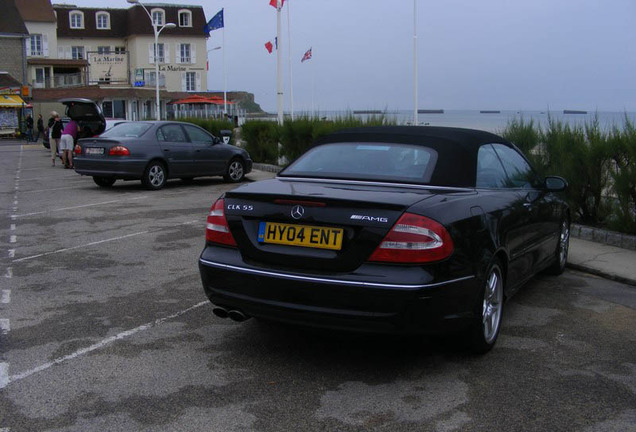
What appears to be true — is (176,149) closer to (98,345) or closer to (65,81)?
(98,345)

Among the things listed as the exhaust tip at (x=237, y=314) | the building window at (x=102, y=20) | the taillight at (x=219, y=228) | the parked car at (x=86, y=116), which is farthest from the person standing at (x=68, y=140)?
the building window at (x=102, y=20)

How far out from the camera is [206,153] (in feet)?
53.6

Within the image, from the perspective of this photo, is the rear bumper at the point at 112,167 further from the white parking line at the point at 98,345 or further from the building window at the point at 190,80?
the building window at the point at 190,80

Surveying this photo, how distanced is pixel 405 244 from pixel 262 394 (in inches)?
47.9

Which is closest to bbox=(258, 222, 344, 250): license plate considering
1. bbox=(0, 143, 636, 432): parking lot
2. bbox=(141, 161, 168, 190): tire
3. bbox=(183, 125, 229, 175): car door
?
bbox=(0, 143, 636, 432): parking lot

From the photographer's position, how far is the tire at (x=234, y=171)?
17094 millimetres

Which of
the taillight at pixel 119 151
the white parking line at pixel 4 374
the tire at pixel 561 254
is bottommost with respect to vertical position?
the white parking line at pixel 4 374

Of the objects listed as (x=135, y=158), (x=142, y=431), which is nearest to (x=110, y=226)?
Answer: (x=135, y=158)

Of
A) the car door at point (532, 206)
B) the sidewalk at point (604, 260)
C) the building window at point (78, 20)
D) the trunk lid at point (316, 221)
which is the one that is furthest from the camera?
the building window at point (78, 20)

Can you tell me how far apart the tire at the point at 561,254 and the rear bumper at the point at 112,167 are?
995cm

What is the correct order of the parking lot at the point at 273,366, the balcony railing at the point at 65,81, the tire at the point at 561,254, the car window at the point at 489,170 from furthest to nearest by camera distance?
the balcony railing at the point at 65,81, the tire at the point at 561,254, the car window at the point at 489,170, the parking lot at the point at 273,366

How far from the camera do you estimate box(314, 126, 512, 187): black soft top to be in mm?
4926

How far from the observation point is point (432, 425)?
3674 millimetres

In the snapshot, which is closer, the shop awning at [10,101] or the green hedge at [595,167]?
the green hedge at [595,167]
